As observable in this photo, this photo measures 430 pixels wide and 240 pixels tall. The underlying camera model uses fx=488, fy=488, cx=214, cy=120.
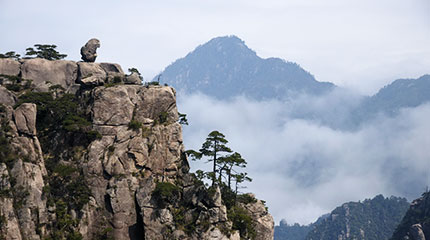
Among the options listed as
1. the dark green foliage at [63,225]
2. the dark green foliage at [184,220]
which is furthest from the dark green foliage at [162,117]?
the dark green foliage at [63,225]

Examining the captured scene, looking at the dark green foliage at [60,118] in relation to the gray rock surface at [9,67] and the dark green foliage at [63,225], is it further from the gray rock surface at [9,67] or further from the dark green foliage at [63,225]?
the dark green foliage at [63,225]

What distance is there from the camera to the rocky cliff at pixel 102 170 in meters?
71.8

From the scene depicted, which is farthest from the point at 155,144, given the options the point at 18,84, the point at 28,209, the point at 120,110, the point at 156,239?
the point at 18,84

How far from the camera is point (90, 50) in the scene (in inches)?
4139

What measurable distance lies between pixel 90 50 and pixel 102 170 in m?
36.1

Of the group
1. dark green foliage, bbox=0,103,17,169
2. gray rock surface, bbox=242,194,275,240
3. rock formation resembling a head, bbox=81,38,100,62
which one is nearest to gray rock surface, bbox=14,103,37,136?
dark green foliage, bbox=0,103,17,169

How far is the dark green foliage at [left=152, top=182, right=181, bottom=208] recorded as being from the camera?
7694cm

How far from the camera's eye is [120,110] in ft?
273

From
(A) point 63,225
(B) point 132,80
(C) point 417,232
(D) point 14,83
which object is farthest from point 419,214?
(D) point 14,83

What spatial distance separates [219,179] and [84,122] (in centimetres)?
2471

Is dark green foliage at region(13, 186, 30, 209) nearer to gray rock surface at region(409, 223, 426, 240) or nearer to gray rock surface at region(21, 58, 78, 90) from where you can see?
gray rock surface at region(21, 58, 78, 90)

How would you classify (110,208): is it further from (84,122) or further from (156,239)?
(84,122)

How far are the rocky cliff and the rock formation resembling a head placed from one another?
1604 centimetres

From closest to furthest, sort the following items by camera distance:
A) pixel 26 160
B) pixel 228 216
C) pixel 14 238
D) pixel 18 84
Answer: pixel 14 238 → pixel 26 160 → pixel 228 216 → pixel 18 84
